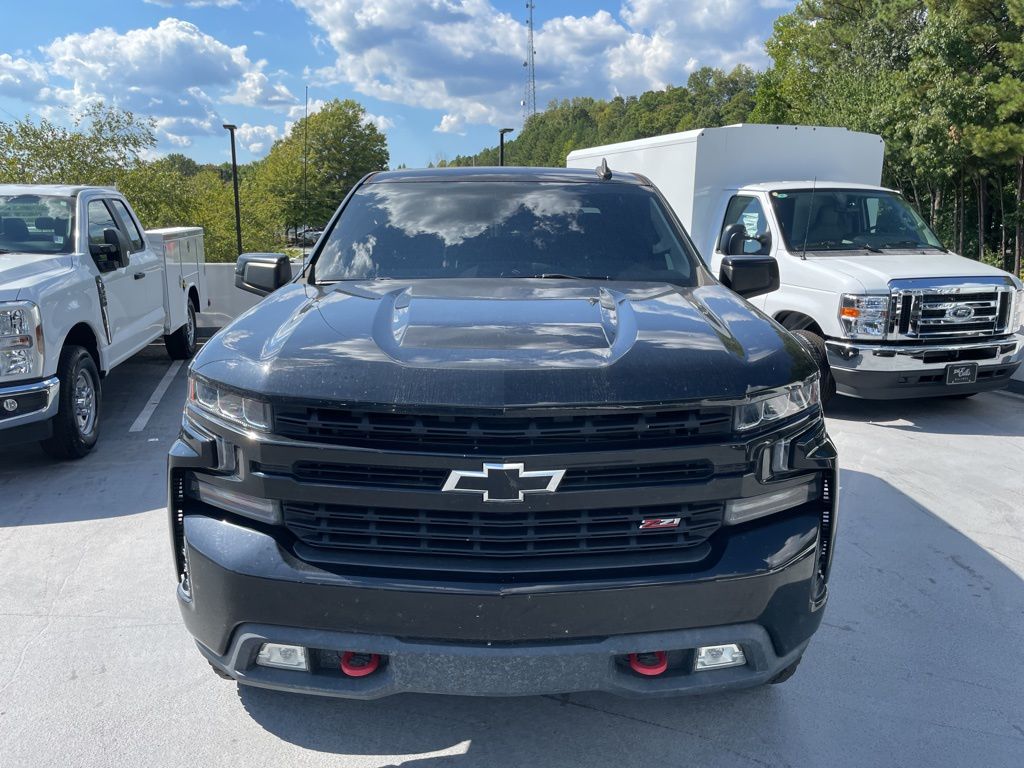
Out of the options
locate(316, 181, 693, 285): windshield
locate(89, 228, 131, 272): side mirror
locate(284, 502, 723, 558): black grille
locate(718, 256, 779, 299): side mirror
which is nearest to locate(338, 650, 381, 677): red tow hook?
locate(284, 502, 723, 558): black grille

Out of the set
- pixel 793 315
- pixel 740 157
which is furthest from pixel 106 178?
pixel 793 315

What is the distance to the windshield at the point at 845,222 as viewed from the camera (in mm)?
7961

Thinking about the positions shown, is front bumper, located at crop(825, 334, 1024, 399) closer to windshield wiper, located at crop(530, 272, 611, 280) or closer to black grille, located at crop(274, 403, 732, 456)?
windshield wiper, located at crop(530, 272, 611, 280)

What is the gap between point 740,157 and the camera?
371 inches

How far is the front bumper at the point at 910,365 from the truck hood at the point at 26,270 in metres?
6.04

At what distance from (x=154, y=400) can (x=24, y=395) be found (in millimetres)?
2657

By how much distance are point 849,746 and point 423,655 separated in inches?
62.2

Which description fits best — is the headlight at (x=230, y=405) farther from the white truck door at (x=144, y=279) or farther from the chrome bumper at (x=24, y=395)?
the white truck door at (x=144, y=279)

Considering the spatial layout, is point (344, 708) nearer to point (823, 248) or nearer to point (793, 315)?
point (793, 315)

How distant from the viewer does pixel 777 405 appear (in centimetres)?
247

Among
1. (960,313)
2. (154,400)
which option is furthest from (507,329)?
(154,400)

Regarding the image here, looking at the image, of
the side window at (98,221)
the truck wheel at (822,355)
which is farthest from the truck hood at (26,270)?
the truck wheel at (822,355)

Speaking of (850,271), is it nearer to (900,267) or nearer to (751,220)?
(900,267)

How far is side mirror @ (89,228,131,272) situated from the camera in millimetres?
6680
